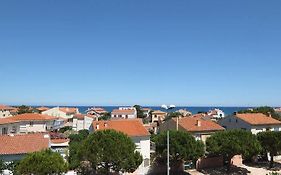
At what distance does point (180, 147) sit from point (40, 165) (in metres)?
19.6

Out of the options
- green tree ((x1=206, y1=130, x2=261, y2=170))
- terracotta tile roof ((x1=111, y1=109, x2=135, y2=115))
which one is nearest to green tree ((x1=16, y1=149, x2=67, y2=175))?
green tree ((x1=206, y1=130, x2=261, y2=170))

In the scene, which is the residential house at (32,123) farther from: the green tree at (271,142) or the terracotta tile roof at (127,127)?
the green tree at (271,142)

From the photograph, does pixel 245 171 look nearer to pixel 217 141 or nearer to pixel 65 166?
pixel 217 141

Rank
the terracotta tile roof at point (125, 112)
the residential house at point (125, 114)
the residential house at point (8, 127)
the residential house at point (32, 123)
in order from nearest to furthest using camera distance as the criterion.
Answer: the residential house at point (8, 127) → the residential house at point (32, 123) → the residential house at point (125, 114) → the terracotta tile roof at point (125, 112)

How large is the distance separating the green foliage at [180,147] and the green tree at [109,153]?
6682mm

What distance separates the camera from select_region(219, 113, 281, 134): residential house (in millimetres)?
66875

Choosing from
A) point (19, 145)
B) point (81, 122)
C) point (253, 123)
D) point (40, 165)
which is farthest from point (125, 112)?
point (40, 165)

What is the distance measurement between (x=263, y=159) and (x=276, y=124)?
13466 millimetres

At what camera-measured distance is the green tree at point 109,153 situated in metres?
37.0

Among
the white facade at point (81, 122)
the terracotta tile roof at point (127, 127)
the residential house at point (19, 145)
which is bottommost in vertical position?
the white facade at point (81, 122)

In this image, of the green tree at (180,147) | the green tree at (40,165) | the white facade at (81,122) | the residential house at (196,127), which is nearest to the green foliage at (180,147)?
the green tree at (180,147)

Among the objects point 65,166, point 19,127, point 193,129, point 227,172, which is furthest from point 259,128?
point 19,127

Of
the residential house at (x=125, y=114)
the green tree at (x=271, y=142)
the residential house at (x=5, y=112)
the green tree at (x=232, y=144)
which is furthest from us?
the residential house at (x=125, y=114)

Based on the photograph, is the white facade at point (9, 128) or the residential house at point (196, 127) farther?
the white facade at point (9, 128)
